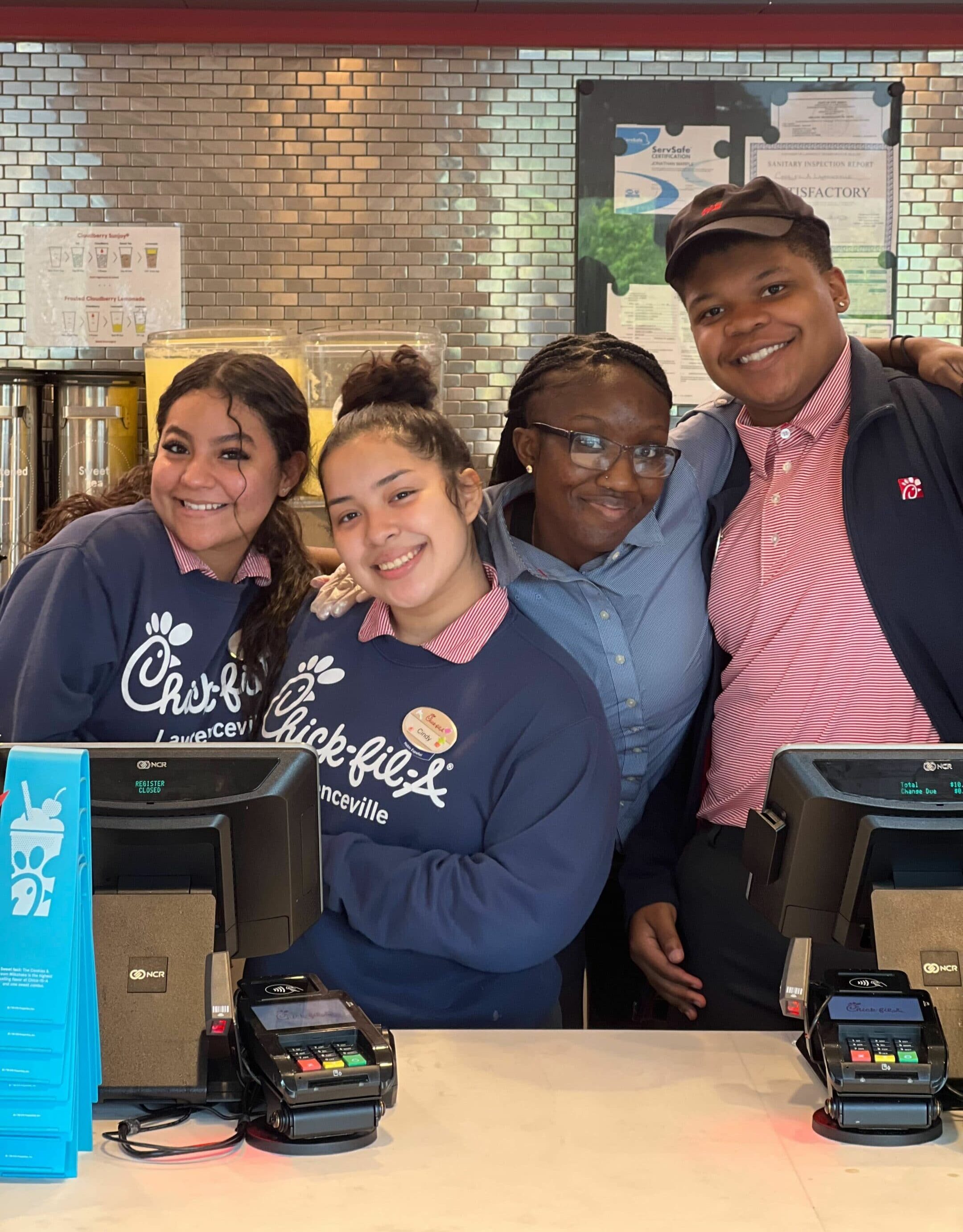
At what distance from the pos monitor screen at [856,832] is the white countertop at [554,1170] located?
222 millimetres

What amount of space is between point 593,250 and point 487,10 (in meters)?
0.84

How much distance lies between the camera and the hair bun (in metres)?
2.28

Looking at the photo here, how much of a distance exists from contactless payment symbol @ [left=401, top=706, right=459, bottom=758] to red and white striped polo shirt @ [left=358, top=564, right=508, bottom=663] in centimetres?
9

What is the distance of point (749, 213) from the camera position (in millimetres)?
2295

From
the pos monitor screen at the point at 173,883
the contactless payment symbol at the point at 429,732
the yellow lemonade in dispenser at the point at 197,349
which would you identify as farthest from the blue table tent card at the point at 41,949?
the yellow lemonade in dispenser at the point at 197,349

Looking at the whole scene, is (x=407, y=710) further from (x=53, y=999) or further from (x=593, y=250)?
(x=593, y=250)

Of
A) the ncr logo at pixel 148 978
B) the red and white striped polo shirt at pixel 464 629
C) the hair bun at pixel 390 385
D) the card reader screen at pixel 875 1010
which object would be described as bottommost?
the card reader screen at pixel 875 1010

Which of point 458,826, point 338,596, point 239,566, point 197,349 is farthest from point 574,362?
point 197,349

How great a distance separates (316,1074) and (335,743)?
66cm

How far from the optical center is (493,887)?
1.83m

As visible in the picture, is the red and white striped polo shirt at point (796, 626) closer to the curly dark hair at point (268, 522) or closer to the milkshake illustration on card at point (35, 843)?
the curly dark hair at point (268, 522)

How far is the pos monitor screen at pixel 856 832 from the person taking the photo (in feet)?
5.16

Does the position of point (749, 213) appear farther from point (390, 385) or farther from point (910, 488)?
point (390, 385)

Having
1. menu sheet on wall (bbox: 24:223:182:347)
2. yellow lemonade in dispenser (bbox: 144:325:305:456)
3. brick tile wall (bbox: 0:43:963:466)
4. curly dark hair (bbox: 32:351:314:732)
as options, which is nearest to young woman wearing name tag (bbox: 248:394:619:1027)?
curly dark hair (bbox: 32:351:314:732)
